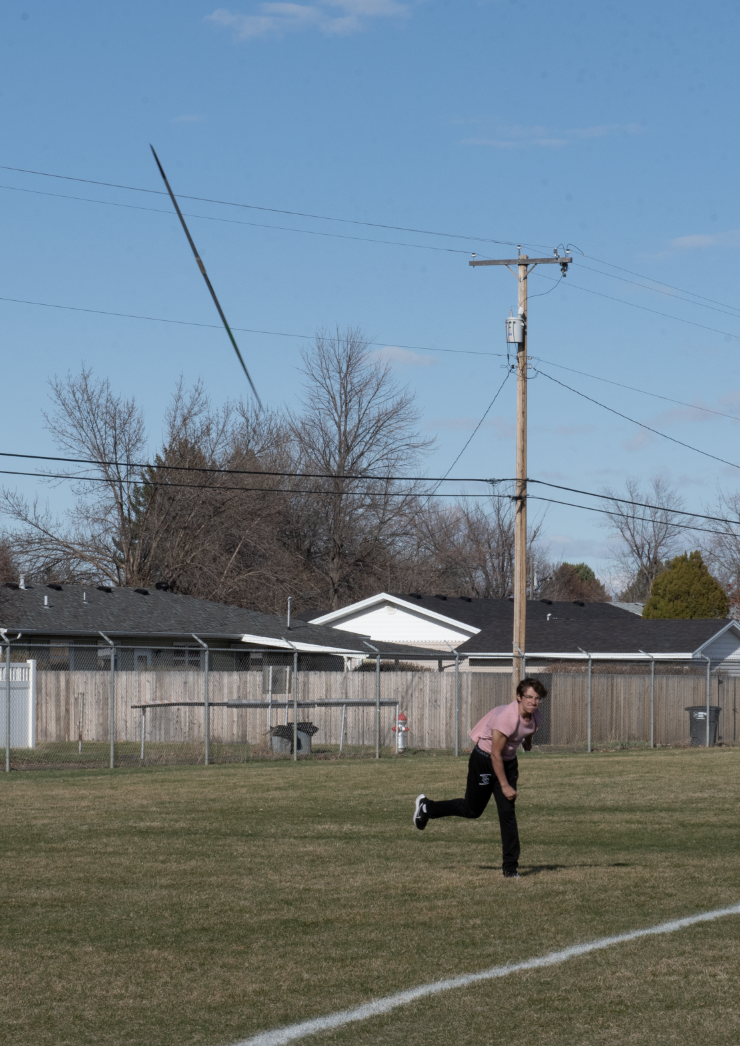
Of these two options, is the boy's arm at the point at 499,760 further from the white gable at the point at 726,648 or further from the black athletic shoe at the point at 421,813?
the white gable at the point at 726,648

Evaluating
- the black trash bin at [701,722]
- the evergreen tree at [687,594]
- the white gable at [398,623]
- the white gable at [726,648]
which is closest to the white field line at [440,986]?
the black trash bin at [701,722]

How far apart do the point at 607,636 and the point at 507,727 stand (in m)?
33.6

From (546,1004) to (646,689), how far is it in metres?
29.3

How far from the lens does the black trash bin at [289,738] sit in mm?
29078

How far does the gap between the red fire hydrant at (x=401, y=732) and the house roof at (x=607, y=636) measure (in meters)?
10.3

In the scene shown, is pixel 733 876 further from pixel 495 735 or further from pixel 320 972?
pixel 320 972

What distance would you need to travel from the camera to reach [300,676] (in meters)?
34.1

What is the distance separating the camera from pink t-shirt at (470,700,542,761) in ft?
35.0

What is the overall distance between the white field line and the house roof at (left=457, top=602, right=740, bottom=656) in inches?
1234

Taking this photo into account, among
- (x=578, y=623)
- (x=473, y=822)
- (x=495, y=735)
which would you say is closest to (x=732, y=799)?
(x=473, y=822)

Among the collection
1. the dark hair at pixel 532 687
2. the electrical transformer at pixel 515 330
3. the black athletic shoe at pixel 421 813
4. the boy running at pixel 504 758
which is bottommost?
the black athletic shoe at pixel 421 813

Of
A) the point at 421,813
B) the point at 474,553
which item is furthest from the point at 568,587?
the point at 421,813

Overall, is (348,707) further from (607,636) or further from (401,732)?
(607,636)

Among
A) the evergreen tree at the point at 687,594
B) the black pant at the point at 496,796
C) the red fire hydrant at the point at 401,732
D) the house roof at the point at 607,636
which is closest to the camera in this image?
the black pant at the point at 496,796
